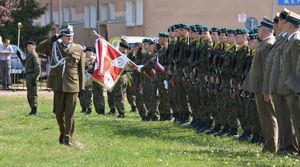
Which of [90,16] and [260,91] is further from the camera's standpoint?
[90,16]

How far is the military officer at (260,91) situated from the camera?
1315 cm

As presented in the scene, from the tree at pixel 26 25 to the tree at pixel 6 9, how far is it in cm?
70

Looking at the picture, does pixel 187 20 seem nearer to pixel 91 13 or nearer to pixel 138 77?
pixel 91 13

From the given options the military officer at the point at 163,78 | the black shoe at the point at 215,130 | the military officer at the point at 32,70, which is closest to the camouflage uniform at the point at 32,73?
the military officer at the point at 32,70

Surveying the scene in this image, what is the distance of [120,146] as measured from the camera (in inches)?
574

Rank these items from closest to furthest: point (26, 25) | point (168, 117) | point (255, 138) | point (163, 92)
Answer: point (255, 138), point (163, 92), point (168, 117), point (26, 25)

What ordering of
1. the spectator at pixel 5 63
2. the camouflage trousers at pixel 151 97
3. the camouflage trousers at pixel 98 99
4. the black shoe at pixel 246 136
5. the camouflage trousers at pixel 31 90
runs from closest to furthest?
the black shoe at pixel 246 136 → the camouflage trousers at pixel 151 97 → the camouflage trousers at pixel 31 90 → the camouflage trousers at pixel 98 99 → the spectator at pixel 5 63

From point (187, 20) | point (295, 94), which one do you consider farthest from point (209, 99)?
point (187, 20)

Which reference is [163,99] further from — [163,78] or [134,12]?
[134,12]

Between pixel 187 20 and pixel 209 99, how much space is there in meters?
30.1

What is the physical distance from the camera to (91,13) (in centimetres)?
5603

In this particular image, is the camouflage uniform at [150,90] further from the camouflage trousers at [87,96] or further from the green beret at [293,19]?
the green beret at [293,19]

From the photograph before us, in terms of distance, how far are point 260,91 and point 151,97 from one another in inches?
296

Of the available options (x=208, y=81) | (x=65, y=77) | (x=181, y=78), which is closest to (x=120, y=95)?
(x=181, y=78)
